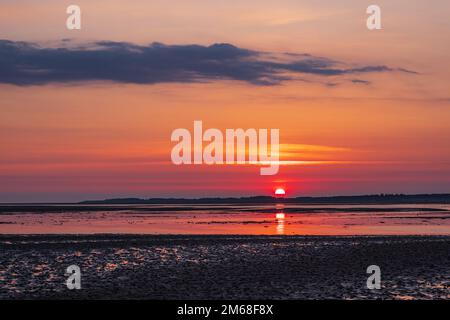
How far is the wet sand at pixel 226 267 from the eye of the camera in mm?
25000

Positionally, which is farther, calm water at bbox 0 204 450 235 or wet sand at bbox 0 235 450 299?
calm water at bbox 0 204 450 235

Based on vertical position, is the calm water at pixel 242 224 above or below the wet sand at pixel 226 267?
below

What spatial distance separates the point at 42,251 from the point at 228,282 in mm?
18003

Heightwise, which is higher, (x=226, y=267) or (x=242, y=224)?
(x=226, y=267)

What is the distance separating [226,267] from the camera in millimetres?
32938

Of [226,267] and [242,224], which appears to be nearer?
[226,267]

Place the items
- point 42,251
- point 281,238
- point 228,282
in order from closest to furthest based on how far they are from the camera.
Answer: point 228,282 < point 42,251 < point 281,238

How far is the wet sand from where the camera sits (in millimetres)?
25000

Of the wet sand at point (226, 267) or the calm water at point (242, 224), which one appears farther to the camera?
the calm water at point (242, 224)

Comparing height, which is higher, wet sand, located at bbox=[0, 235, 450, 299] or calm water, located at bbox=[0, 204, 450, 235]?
wet sand, located at bbox=[0, 235, 450, 299]
